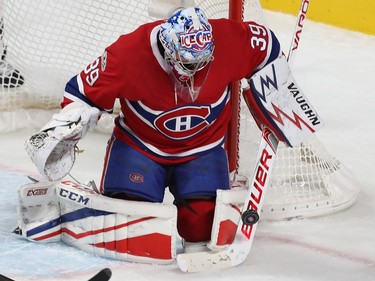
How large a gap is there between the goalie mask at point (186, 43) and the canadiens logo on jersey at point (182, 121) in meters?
0.08

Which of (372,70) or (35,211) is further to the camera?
(372,70)

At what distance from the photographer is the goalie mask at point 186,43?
2637 millimetres

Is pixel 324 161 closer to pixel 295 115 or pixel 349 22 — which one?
pixel 295 115

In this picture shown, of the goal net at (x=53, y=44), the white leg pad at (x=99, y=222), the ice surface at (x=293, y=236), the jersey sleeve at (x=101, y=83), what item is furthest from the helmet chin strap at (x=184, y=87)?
the goal net at (x=53, y=44)

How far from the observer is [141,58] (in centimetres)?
272

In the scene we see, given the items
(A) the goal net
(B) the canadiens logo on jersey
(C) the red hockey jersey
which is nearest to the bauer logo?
(C) the red hockey jersey

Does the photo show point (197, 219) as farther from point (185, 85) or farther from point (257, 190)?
point (185, 85)

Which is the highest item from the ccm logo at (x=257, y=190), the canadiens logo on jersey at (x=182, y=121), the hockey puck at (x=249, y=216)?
the canadiens logo on jersey at (x=182, y=121)

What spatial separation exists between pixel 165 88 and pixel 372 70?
2.28 meters

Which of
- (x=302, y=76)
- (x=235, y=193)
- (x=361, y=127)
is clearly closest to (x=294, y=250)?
(x=235, y=193)

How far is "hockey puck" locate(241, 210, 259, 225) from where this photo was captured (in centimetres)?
281

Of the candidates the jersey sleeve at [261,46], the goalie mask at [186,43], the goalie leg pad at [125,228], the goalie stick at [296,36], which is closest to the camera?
the goalie mask at [186,43]

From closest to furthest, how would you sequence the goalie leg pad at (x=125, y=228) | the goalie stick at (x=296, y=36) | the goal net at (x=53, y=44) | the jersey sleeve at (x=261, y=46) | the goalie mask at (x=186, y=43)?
the goalie mask at (x=186, y=43), the goalie leg pad at (x=125, y=228), the jersey sleeve at (x=261, y=46), the goalie stick at (x=296, y=36), the goal net at (x=53, y=44)

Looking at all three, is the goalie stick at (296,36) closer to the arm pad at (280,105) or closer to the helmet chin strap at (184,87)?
the arm pad at (280,105)
